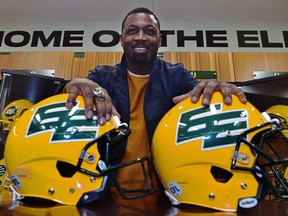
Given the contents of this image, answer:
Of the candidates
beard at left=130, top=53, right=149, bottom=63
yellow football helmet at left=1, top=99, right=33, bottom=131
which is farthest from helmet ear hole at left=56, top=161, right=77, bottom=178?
yellow football helmet at left=1, top=99, right=33, bottom=131

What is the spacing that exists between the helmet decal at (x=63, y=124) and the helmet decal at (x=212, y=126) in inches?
10.2

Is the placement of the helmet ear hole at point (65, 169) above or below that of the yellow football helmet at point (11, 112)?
below

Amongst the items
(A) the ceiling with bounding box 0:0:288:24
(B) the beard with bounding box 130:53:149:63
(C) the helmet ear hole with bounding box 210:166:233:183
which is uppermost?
(A) the ceiling with bounding box 0:0:288:24

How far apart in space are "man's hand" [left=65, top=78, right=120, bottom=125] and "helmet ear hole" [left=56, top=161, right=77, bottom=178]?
160 millimetres

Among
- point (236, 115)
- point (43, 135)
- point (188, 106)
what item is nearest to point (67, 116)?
point (43, 135)

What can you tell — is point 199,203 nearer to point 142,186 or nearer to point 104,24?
point 142,186

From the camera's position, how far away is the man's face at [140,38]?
1.10 metres

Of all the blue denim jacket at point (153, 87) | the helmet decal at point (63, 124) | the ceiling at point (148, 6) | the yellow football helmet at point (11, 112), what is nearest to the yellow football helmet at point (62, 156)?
the helmet decal at point (63, 124)

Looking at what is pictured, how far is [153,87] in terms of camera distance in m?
1.12

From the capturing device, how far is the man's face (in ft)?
3.60

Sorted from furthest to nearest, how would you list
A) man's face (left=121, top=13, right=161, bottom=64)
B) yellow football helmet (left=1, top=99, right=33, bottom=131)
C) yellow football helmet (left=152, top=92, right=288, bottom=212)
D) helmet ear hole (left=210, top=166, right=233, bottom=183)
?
yellow football helmet (left=1, top=99, right=33, bottom=131) < man's face (left=121, top=13, right=161, bottom=64) < helmet ear hole (left=210, top=166, right=233, bottom=183) < yellow football helmet (left=152, top=92, right=288, bottom=212)

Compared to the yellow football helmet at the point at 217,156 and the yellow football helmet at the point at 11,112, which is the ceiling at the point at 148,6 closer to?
the yellow football helmet at the point at 11,112

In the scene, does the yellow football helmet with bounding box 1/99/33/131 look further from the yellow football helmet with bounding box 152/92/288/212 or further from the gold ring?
the yellow football helmet with bounding box 152/92/288/212

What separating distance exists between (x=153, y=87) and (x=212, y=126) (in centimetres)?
43
